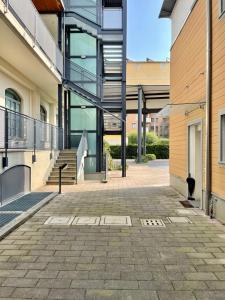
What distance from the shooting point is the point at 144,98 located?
34.4 metres

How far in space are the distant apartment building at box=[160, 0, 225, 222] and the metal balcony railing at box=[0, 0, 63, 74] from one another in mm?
4865

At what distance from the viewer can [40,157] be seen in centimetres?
1350

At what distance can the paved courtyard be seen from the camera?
3.87 metres

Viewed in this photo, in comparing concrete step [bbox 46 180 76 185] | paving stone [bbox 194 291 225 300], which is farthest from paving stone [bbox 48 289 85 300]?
concrete step [bbox 46 180 76 185]

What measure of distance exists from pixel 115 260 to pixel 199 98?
19.2 ft

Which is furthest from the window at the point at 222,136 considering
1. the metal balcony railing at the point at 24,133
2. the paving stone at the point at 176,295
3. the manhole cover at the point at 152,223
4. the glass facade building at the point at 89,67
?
the glass facade building at the point at 89,67

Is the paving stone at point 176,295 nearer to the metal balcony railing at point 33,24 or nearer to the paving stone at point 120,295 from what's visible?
the paving stone at point 120,295

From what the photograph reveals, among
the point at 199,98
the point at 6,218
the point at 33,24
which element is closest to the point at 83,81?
the point at 33,24

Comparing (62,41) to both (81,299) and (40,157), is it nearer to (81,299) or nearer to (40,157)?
(40,157)

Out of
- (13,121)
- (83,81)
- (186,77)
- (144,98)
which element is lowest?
(13,121)

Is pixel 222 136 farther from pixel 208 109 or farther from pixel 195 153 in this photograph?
pixel 195 153

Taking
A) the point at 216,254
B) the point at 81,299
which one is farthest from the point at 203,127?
the point at 81,299

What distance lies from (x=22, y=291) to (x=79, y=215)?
14.5ft

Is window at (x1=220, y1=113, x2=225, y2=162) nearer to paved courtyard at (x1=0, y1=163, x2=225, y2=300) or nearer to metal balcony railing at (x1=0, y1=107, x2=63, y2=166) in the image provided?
paved courtyard at (x1=0, y1=163, x2=225, y2=300)
